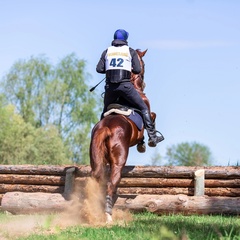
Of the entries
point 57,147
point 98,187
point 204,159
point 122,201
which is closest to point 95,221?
point 98,187

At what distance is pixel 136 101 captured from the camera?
40.1 ft

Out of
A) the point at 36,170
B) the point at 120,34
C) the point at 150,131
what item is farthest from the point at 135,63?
the point at 36,170

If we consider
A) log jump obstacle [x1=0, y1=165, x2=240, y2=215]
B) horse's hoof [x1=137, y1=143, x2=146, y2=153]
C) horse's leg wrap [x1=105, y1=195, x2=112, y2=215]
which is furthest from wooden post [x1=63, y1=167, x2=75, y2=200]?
horse's leg wrap [x1=105, y1=195, x2=112, y2=215]

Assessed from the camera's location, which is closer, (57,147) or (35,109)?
(57,147)

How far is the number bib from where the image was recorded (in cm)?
1204

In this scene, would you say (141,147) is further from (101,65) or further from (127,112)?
(101,65)

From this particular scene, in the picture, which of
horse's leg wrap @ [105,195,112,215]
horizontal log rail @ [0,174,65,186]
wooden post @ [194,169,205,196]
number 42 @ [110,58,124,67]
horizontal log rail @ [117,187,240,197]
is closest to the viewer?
horse's leg wrap @ [105,195,112,215]

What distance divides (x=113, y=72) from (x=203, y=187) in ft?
10.5

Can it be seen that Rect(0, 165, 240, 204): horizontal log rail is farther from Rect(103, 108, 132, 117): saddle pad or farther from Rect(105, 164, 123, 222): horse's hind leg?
Rect(105, 164, 123, 222): horse's hind leg

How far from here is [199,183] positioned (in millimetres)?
13336

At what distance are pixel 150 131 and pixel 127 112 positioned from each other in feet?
2.46

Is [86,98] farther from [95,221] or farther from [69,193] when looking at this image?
[95,221]

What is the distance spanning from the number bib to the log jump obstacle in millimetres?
2559

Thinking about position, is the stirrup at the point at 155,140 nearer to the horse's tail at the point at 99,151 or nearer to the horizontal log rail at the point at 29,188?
the horse's tail at the point at 99,151
